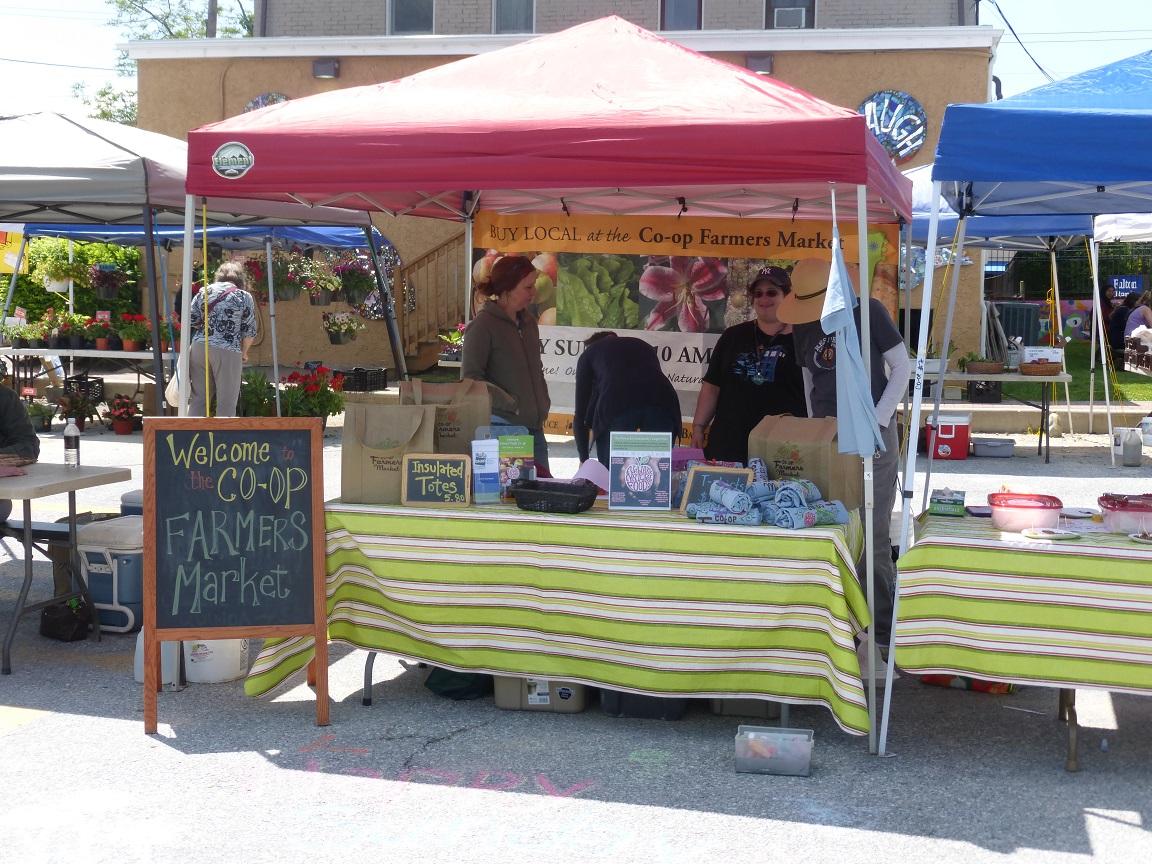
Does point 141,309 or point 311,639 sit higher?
point 141,309

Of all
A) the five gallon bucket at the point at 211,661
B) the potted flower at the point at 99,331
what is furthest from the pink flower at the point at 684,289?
the potted flower at the point at 99,331

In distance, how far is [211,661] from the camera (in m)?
5.46

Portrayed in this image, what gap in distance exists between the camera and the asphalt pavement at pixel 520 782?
3.88m

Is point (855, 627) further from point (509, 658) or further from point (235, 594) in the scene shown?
point (235, 594)

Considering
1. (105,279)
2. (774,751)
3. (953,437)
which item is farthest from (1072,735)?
(105,279)

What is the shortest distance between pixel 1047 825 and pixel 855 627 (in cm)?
92

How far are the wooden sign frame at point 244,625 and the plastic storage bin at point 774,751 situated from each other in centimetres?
162

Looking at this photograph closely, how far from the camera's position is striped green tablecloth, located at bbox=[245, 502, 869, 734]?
461 cm

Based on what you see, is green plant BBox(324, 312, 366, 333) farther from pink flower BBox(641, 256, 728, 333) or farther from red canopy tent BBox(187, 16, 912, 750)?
red canopy tent BBox(187, 16, 912, 750)

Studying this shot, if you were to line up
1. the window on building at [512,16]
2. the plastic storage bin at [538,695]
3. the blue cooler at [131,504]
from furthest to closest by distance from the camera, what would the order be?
1. the window on building at [512,16]
2. the blue cooler at [131,504]
3. the plastic storage bin at [538,695]

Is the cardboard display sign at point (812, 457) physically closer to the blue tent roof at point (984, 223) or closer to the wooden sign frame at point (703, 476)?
the wooden sign frame at point (703, 476)

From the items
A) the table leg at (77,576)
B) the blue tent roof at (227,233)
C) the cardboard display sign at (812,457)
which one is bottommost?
the table leg at (77,576)

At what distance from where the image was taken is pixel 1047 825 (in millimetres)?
4047

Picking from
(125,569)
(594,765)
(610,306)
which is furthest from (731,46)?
(594,765)
